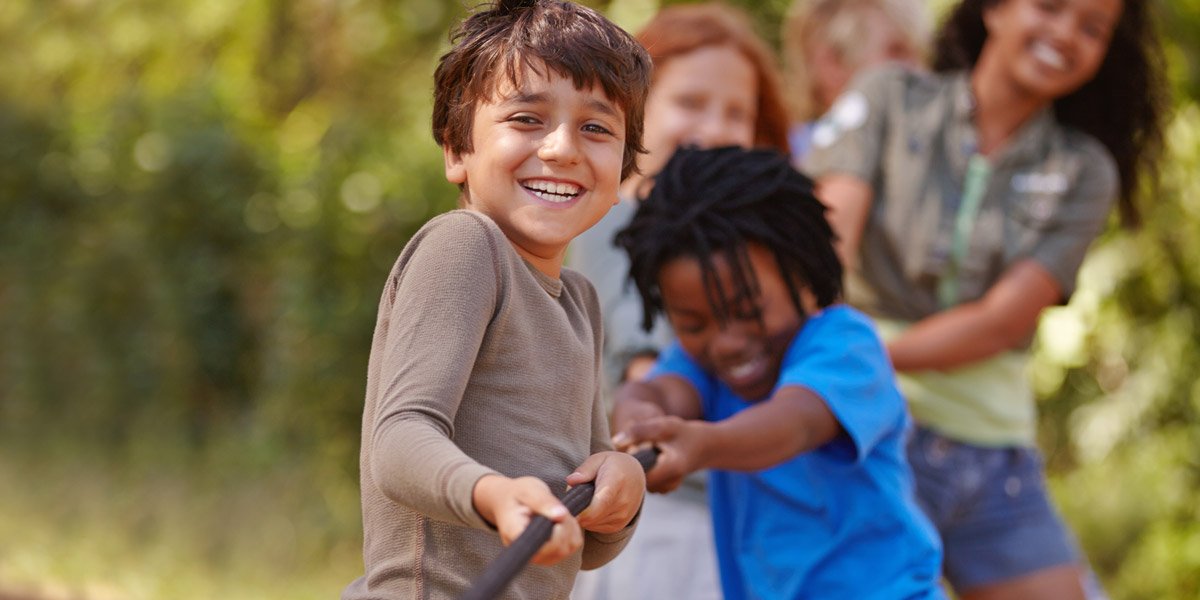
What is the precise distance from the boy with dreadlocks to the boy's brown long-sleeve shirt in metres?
0.45

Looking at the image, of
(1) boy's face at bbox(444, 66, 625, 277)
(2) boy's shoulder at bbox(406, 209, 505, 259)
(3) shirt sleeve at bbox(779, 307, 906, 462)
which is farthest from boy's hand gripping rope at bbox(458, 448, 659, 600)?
(3) shirt sleeve at bbox(779, 307, 906, 462)

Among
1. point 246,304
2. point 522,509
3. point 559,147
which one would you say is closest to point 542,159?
point 559,147

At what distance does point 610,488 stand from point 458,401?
0.76 ft

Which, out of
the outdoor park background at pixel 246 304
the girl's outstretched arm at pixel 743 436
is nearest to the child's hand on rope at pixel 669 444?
the girl's outstretched arm at pixel 743 436

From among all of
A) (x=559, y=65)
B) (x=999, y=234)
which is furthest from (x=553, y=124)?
(x=999, y=234)

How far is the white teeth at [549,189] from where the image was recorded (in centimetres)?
192

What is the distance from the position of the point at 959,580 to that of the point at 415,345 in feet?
6.81

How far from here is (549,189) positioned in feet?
6.30

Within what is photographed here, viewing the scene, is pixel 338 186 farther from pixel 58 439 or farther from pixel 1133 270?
pixel 1133 270

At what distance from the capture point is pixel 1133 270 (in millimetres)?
6094

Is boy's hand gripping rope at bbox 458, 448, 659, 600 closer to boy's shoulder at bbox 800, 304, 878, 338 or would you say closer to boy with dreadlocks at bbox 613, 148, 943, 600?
boy with dreadlocks at bbox 613, 148, 943, 600

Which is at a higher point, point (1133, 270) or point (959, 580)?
point (959, 580)

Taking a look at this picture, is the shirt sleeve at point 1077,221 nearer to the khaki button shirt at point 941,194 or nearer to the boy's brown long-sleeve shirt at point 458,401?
the khaki button shirt at point 941,194

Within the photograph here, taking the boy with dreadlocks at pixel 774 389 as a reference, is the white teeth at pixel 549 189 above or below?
above
